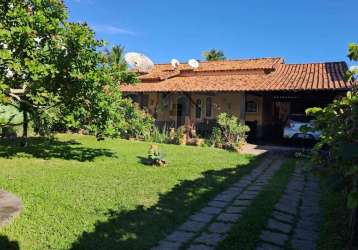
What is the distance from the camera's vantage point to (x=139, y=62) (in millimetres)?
25750

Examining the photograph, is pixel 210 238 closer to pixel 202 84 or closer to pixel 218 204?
pixel 218 204

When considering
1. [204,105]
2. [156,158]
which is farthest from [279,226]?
[204,105]

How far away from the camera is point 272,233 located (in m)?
5.05

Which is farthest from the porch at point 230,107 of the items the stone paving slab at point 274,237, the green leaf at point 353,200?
the green leaf at point 353,200

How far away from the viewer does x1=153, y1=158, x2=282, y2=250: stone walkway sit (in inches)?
183

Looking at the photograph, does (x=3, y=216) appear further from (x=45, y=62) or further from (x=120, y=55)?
(x=120, y=55)

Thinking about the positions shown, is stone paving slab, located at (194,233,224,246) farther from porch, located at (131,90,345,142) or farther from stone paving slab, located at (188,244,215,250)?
porch, located at (131,90,345,142)

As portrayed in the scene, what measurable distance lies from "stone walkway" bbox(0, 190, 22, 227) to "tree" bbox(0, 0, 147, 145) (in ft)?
10.5

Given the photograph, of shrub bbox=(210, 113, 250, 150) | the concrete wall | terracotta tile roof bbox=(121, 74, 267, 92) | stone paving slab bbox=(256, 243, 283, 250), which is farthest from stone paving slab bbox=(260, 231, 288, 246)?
the concrete wall

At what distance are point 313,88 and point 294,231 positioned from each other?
35.6ft

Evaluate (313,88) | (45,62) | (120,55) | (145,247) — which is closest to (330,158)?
(145,247)

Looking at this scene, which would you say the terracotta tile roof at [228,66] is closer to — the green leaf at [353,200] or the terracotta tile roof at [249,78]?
the terracotta tile roof at [249,78]

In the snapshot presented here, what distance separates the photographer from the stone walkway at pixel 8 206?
5.09 metres

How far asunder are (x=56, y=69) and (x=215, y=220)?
19.3 ft
